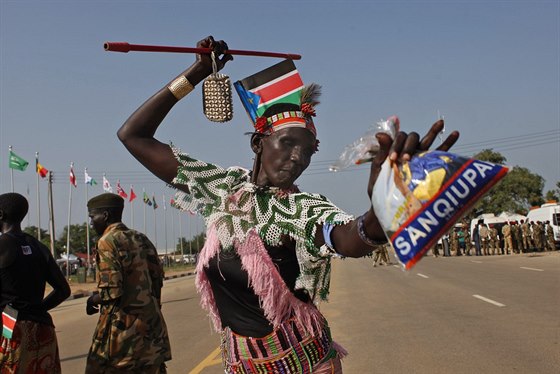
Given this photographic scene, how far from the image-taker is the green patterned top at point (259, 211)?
212cm

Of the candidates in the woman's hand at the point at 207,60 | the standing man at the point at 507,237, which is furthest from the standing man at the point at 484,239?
the woman's hand at the point at 207,60

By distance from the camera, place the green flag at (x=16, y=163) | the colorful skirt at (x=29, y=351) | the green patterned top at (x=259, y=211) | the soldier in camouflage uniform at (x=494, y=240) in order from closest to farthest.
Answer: the green patterned top at (x=259, y=211), the colorful skirt at (x=29, y=351), the green flag at (x=16, y=163), the soldier in camouflage uniform at (x=494, y=240)

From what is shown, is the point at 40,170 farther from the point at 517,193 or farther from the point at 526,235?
the point at 517,193

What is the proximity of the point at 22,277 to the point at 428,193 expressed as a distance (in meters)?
3.24

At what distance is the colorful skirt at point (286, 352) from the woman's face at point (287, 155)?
539 millimetres

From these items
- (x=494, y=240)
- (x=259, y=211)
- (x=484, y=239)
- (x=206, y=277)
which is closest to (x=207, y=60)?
(x=259, y=211)

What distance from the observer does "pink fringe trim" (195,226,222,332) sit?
2381mm

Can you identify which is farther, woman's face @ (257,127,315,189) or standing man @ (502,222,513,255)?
standing man @ (502,222,513,255)

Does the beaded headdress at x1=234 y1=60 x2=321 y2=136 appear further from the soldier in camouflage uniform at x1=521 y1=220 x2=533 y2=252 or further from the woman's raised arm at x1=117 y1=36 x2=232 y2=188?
the soldier in camouflage uniform at x1=521 y1=220 x2=533 y2=252

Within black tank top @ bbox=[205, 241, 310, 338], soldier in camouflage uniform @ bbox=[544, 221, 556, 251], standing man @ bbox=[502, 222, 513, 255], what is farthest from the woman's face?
soldier in camouflage uniform @ bbox=[544, 221, 556, 251]

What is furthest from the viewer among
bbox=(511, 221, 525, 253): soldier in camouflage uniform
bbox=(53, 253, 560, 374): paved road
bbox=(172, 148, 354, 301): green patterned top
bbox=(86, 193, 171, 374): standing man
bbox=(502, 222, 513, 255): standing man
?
bbox=(511, 221, 525, 253): soldier in camouflage uniform

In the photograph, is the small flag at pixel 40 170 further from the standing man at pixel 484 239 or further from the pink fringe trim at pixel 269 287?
the pink fringe trim at pixel 269 287

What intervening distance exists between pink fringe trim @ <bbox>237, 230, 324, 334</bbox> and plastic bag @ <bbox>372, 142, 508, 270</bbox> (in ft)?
2.17

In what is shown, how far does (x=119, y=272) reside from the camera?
4.25m
